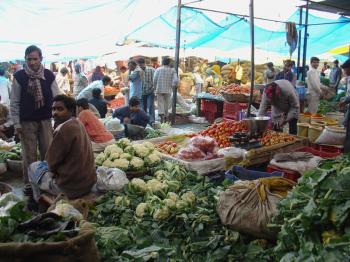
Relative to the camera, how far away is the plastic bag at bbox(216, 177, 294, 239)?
2918mm

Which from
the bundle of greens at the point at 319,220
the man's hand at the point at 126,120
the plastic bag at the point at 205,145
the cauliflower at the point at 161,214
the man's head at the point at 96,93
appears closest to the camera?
the bundle of greens at the point at 319,220

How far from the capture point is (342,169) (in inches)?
88.3

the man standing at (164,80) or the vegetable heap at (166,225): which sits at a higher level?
the man standing at (164,80)

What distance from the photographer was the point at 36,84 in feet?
16.4

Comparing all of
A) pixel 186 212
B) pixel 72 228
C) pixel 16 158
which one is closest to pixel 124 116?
pixel 16 158

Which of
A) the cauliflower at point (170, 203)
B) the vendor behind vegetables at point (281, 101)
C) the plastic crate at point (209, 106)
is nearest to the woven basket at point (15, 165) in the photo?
the cauliflower at point (170, 203)

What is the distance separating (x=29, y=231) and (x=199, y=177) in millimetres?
2797

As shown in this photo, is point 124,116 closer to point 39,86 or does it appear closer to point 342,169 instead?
point 39,86

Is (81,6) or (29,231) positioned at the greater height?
(81,6)

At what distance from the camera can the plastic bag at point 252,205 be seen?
292cm

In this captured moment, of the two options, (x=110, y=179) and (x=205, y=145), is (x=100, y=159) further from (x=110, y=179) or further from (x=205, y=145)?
(x=205, y=145)

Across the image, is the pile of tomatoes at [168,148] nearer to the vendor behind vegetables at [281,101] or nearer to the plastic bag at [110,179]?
the plastic bag at [110,179]

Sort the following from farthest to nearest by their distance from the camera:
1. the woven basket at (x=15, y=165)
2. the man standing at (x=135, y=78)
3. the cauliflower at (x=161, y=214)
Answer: the man standing at (x=135, y=78) → the woven basket at (x=15, y=165) → the cauliflower at (x=161, y=214)

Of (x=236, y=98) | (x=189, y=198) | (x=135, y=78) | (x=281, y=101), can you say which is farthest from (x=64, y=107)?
(x=236, y=98)
